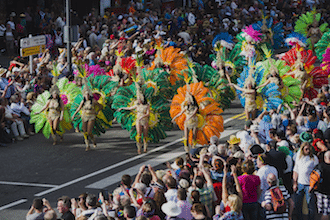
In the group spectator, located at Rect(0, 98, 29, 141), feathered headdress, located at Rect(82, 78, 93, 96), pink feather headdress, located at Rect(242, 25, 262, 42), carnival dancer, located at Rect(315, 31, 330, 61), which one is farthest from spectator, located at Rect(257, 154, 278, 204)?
carnival dancer, located at Rect(315, 31, 330, 61)

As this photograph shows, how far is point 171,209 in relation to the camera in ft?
30.1

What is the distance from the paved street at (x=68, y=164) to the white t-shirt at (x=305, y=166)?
4.49 metres

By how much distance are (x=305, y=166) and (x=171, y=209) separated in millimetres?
2839

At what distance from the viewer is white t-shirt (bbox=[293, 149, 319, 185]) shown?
35.5ft

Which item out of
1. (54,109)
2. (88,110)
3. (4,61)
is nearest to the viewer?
(88,110)

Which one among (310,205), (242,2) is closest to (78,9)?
(242,2)

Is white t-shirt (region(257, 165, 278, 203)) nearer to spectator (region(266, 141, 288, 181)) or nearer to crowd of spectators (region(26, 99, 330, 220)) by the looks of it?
crowd of spectators (region(26, 99, 330, 220))

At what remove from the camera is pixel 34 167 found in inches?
607

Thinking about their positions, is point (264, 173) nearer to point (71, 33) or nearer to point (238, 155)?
point (238, 155)

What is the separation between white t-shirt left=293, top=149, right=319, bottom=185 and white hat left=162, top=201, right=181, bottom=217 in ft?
8.86

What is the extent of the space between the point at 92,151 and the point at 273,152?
6.87 metres

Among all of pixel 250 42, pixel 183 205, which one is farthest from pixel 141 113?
pixel 250 42

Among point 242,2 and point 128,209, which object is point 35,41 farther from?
point 242,2

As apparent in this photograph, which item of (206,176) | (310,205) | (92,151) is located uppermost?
(206,176)
